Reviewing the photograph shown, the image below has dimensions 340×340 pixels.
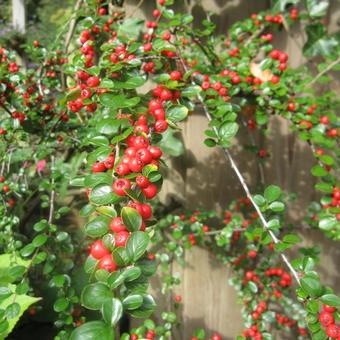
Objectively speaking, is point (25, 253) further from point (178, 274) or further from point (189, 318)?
point (189, 318)

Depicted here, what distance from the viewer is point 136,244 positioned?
55 centimetres

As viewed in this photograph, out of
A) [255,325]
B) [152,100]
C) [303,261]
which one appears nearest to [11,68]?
[152,100]

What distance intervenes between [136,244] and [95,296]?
0.29 ft

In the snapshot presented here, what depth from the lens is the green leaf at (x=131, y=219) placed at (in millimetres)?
578

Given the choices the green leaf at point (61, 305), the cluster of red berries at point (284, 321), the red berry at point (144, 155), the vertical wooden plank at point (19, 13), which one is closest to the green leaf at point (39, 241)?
the green leaf at point (61, 305)

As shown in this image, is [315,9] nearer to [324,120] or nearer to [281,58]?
[281,58]

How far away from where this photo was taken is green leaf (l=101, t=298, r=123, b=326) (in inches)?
19.7

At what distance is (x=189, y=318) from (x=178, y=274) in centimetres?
24

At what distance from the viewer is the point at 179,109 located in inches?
31.9

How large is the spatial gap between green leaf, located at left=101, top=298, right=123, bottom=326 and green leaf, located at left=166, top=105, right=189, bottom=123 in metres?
0.41

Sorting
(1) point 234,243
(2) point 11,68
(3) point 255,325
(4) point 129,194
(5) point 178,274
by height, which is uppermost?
(2) point 11,68

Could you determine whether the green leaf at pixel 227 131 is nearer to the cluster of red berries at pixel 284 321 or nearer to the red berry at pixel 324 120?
the red berry at pixel 324 120

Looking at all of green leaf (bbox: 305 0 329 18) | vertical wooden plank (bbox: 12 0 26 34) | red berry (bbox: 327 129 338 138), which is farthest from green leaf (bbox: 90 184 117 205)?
vertical wooden plank (bbox: 12 0 26 34)

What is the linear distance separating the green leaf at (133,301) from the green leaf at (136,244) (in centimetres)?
5
